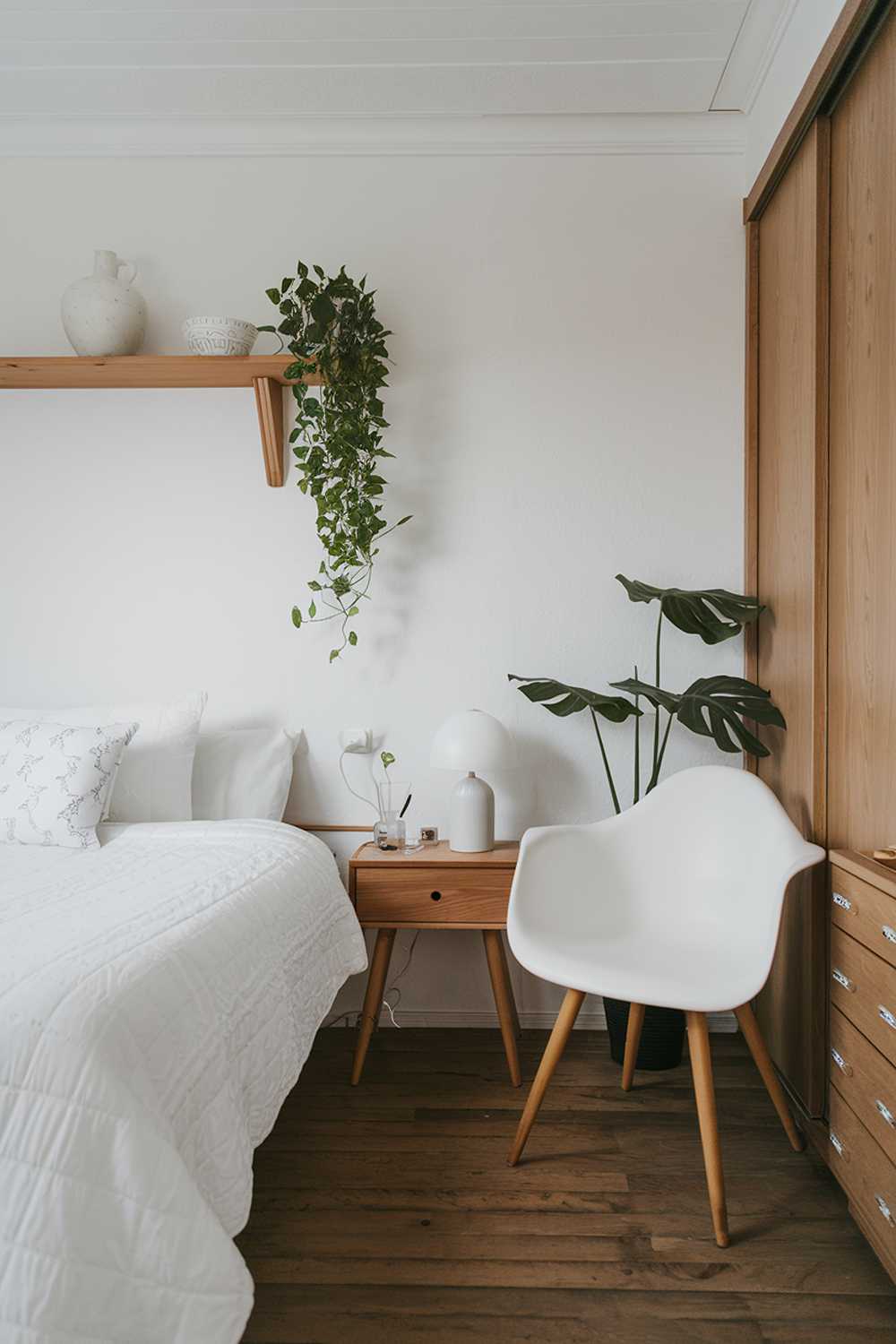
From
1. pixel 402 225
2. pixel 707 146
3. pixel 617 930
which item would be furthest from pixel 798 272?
pixel 617 930

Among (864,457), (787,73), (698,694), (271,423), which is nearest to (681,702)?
(698,694)

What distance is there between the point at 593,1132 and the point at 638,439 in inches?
73.9

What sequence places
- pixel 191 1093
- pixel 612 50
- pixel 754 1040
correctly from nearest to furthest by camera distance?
pixel 191 1093
pixel 754 1040
pixel 612 50

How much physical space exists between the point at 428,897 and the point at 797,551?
128 centimetres

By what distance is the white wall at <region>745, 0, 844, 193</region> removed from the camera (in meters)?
2.11

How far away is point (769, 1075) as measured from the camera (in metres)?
2.14

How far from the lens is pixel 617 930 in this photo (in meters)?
2.38

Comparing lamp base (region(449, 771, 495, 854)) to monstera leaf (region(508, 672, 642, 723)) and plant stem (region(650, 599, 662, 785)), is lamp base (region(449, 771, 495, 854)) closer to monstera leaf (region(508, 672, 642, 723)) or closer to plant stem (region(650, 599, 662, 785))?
monstera leaf (region(508, 672, 642, 723))

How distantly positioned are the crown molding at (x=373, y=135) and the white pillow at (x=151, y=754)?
5.45 feet

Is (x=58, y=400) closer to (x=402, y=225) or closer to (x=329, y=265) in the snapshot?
(x=329, y=265)

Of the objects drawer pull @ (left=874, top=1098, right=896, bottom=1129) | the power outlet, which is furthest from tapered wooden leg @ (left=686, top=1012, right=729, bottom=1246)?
the power outlet

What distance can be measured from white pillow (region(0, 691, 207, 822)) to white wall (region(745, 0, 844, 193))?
217 centimetres

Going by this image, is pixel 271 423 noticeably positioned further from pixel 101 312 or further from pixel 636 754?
pixel 636 754

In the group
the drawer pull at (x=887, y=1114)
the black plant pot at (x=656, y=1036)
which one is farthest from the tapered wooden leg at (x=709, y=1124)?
the black plant pot at (x=656, y=1036)
